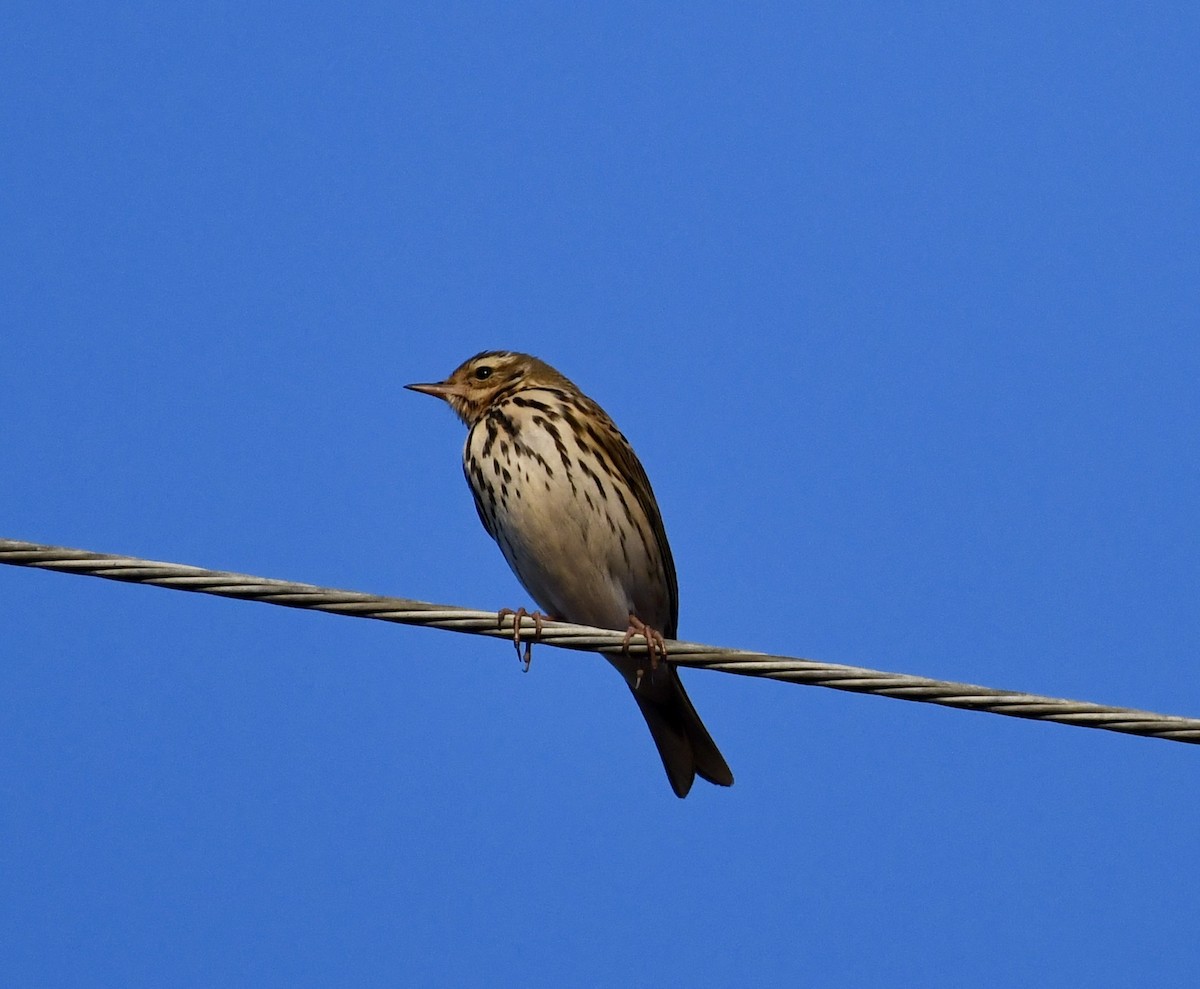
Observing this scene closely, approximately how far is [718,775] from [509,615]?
1.99 meters

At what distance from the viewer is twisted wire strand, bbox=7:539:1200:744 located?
219 inches

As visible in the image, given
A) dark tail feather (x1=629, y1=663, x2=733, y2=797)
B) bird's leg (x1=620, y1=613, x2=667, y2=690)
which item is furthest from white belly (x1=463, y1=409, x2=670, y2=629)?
bird's leg (x1=620, y1=613, x2=667, y2=690)

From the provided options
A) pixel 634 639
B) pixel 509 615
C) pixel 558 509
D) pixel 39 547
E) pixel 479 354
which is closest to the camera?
pixel 39 547

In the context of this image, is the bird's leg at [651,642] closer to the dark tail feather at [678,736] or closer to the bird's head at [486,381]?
the dark tail feather at [678,736]

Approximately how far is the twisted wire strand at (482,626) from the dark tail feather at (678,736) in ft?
8.92

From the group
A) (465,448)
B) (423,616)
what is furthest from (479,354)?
(423,616)

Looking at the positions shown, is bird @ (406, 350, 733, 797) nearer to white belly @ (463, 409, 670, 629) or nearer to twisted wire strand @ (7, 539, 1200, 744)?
white belly @ (463, 409, 670, 629)

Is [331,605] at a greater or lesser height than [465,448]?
lesser

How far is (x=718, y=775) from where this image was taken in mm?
8828

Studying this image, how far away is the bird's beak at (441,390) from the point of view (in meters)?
9.60

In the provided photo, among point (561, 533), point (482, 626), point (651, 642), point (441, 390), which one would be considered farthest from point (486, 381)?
point (482, 626)

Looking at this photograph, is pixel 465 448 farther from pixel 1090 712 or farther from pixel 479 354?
pixel 1090 712

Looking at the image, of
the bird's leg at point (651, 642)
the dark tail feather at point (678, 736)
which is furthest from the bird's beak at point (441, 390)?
the bird's leg at point (651, 642)

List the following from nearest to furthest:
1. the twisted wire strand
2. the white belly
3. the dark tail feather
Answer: the twisted wire strand
the white belly
the dark tail feather
